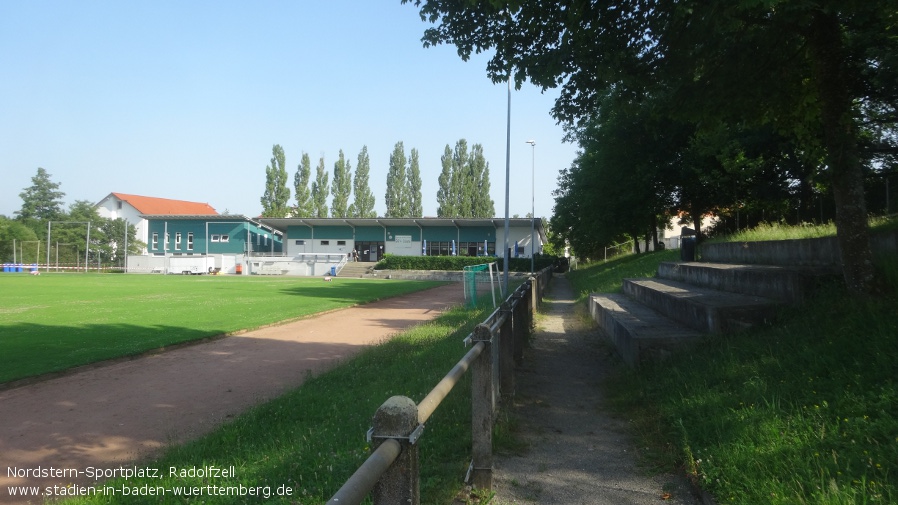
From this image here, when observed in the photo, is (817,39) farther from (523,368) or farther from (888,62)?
(523,368)

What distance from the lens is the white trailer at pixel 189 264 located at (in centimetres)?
6775

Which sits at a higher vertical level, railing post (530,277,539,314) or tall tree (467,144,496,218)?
tall tree (467,144,496,218)

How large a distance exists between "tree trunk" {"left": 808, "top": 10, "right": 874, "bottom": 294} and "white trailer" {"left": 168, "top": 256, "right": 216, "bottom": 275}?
2656 inches

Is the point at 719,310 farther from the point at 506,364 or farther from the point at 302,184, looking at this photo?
the point at 302,184

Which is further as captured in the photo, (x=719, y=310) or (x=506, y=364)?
(x=719, y=310)

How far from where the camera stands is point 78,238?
7738 cm

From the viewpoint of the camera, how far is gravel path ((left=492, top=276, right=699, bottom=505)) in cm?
448

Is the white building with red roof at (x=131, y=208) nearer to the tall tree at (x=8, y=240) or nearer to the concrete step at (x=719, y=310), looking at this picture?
the tall tree at (x=8, y=240)

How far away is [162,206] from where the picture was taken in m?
96.0

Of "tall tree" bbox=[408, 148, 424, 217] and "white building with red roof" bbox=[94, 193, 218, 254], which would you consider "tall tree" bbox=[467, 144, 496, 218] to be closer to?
"tall tree" bbox=[408, 148, 424, 217]

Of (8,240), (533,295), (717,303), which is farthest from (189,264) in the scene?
(717,303)

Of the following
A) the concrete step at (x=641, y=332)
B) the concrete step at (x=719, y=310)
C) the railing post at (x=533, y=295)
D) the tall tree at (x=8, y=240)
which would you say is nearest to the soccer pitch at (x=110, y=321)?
the railing post at (x=533, y=295)

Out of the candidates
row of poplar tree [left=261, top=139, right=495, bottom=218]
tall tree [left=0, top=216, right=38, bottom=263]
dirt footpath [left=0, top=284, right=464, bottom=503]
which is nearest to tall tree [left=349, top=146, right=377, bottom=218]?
row of poplar tree [left=261, top=139, right=495, bottom=218]

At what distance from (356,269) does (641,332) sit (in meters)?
54.7
